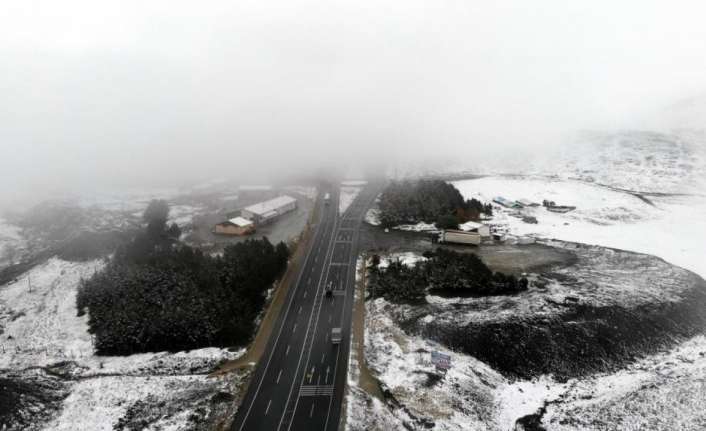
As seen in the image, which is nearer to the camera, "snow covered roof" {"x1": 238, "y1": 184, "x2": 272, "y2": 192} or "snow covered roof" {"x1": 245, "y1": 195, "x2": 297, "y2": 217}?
"snow covered roof" {"x1": 245, "y1": 195, "x2": 297, "y2": 217}

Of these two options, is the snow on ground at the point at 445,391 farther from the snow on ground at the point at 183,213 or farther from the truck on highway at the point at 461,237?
the snow on ground at the point at 183,213

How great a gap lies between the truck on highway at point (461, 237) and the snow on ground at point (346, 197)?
28820mm

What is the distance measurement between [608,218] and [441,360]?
7249 centimetres

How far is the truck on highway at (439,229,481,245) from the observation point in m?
73.8

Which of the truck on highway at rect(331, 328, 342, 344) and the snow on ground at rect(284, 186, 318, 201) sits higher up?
the snow on ground at rect(284, 186, 318, 201)

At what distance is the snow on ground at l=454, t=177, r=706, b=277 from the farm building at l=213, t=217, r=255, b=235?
52.3m

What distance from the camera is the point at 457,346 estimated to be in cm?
4531

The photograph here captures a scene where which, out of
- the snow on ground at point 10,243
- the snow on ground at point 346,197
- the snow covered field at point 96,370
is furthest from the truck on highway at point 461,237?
the snow on ground at point 10,243

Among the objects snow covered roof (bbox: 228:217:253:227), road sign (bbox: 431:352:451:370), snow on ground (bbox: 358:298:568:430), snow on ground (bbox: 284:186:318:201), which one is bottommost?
snow on ground (bbox: 358:298:568:430)

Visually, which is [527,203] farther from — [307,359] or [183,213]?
[183,213]

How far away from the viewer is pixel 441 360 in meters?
41.6

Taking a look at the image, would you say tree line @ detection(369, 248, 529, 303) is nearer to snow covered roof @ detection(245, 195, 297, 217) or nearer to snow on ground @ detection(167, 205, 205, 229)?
snow covered roof @ detection(245, 195, 297, 217)

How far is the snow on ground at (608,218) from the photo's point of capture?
75500mm

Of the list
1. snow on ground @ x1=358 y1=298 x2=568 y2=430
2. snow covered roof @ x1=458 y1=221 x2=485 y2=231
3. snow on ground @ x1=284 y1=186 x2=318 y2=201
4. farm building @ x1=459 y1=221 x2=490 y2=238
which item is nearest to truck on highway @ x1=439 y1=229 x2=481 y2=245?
farm building @ x1=459 y1=221 x2=490 y2=238
